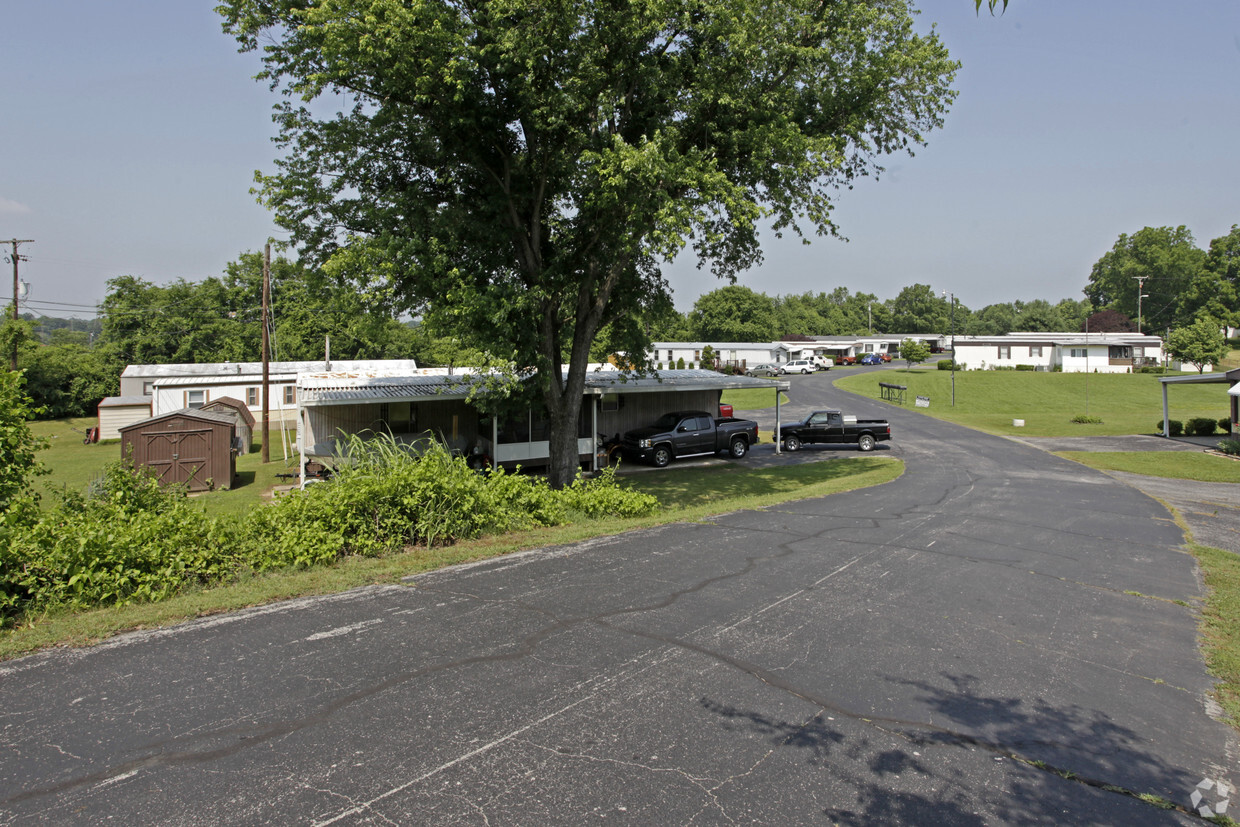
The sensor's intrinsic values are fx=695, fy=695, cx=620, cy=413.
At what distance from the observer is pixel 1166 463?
79.6 feet

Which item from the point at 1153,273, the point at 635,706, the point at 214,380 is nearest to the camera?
the point at 635,706

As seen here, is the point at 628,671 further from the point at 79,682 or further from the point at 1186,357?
the point at 1186,357

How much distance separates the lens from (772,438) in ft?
103

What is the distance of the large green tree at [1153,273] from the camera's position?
102 meters

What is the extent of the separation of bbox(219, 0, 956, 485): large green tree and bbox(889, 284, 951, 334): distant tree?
116465 mm

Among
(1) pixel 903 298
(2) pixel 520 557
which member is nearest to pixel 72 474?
(2) pixel 520 557

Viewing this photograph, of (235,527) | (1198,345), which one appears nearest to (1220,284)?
(1198,345)

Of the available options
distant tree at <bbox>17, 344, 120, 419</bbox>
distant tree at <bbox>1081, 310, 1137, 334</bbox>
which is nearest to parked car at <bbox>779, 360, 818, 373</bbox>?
distant tree at <bbox>1081, 310, 1137, 334</bbox>

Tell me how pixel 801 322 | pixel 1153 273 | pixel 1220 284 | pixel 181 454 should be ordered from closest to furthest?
1. pixel 181 454
2. pixel 1220 284
3. pixel 1153 273
4. pixel 801 322

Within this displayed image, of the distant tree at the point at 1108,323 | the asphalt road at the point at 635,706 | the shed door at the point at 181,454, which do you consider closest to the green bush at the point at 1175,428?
the asphalt road at the point at 635,706

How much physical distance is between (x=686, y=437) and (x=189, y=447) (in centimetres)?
1590

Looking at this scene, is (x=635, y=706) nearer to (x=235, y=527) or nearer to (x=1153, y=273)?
(x=235, y=527)

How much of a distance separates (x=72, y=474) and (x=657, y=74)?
81.2 ft

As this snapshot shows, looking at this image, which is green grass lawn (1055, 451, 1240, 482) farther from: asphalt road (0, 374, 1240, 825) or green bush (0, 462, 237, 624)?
green bush (0, 462, 237, 624)
